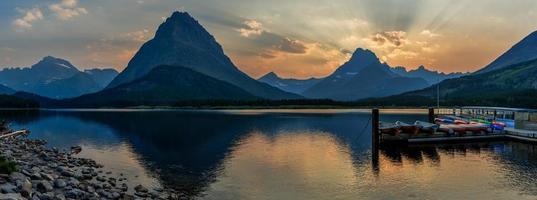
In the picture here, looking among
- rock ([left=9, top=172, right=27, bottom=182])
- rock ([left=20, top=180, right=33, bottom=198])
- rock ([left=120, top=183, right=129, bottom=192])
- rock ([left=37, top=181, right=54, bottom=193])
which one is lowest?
rock ([left=120, top=183, right=129, bottom=192])

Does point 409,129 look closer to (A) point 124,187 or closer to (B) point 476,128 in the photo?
(B) point 476,128

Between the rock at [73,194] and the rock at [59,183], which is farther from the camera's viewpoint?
the rock at [59,183]

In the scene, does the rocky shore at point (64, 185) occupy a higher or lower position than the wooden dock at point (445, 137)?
lower

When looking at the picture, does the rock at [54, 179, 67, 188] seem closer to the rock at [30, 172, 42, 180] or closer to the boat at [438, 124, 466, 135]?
the rock at [30, 172, 42, 180]

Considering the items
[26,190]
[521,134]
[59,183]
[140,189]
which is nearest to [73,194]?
[59,183]

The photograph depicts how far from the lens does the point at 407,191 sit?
43.1m

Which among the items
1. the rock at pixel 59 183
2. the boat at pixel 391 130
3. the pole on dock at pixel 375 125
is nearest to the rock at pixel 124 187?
the rock at pixel 59 183

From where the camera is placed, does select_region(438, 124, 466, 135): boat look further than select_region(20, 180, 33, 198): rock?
Yes

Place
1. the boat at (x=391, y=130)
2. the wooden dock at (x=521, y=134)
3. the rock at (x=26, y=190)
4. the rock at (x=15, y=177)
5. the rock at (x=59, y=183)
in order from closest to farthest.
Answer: the rock at (x=26, y=190), the rock at (x=15, y=177), the rock at (x=59, y=183), the boat at (x=391, y=130), the wooden dock at (x=521, y=134)

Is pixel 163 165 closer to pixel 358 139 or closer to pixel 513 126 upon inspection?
pixel 358 139

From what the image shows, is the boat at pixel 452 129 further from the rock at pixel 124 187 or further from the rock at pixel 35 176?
the rock at pixel 35 176

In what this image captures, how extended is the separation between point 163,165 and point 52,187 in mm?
23830

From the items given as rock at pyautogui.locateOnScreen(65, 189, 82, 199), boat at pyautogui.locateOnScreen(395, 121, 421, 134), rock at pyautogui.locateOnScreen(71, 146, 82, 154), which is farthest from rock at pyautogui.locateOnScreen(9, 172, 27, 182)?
boat at pyautogui.locateOnScreen(395, 121, 421, 134)

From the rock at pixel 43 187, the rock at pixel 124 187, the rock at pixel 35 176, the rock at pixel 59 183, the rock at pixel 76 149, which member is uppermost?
the rock at pixel 35 176
